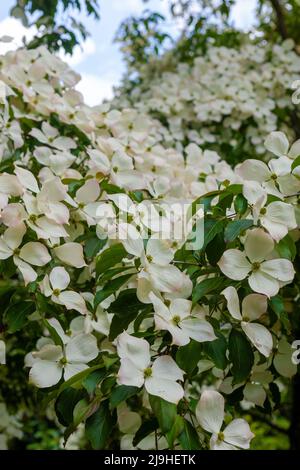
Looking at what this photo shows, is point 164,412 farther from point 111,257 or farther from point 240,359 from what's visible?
point 111,257

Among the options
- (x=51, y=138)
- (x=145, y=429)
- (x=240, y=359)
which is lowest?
(x=145, y=429)

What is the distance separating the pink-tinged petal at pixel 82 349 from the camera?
0.90 metres

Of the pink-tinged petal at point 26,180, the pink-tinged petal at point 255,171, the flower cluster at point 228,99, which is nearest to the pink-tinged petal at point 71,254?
the pink-tinged petal at point 26,180

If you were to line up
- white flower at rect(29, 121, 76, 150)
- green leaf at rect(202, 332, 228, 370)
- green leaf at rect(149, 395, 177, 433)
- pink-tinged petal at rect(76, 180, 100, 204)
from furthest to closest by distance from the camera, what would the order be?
1. white flower at rect(29, 121, 76, 150)
2. pink-tinged petal at rect(76, 180, 100, 204)
3. green leaf at rect(202, 332, 228, 370)
4. green leaf at rect(149, 395, 177, 433)

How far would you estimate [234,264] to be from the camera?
0.87 metres

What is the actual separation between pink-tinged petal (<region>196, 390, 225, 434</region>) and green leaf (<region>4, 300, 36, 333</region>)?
32 cm

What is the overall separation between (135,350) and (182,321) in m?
0.09

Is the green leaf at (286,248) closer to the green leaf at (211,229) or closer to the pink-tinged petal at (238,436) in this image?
the green leaf at (211,229)

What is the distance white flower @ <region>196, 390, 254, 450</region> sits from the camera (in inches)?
30.9

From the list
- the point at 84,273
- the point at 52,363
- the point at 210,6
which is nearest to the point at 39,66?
the point at 84,273

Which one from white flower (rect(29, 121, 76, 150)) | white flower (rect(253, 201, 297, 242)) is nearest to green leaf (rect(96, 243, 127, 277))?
white flower (rect(253, 201, 297, 242))

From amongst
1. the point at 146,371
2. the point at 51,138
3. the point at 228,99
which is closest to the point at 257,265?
the point at 146,371

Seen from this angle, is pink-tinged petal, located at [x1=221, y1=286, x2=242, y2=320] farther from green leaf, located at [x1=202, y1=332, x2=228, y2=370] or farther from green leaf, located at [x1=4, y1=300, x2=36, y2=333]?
green leaf, located at [x1=4, y1=300, x2=36, y2=333]

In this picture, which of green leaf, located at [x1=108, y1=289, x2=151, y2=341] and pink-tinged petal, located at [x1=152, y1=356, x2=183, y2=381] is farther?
green leaf, located at [x1=108, y1=289, x2=151, y2=341]
